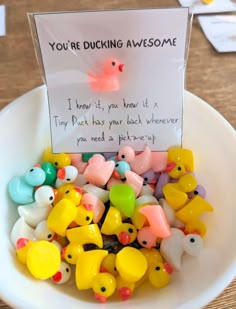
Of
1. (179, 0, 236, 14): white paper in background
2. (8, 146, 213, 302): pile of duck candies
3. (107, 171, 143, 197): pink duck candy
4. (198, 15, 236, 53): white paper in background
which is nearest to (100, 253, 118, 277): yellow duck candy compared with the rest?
(8, 146, 213, 302): pile of duck candies

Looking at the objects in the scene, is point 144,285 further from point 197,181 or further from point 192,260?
point 197,181

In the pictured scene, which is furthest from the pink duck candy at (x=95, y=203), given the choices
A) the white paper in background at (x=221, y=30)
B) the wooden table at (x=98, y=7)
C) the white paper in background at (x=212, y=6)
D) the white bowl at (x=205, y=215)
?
the white paper in background at (x=212, y=6)

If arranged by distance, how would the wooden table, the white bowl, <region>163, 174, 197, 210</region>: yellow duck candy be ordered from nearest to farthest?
the white bowl
<region>163, 174, 197, 210</region>: yellow duck candy
the wooden table

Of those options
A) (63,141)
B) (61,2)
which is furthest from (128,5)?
(63,141)

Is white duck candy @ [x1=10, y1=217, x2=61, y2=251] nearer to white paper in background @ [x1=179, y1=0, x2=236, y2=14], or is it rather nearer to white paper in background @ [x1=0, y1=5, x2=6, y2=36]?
white paper in background @ [x1=0, y1=5, x2=6, y2=36]

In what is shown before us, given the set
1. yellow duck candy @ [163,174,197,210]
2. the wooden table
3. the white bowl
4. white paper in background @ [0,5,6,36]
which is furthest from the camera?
white paper in background @ [0,5,6,36]

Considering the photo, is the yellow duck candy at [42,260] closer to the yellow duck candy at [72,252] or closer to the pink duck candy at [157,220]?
the yellow duck candy at [72,252]

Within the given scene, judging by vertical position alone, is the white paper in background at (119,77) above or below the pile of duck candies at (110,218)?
above
